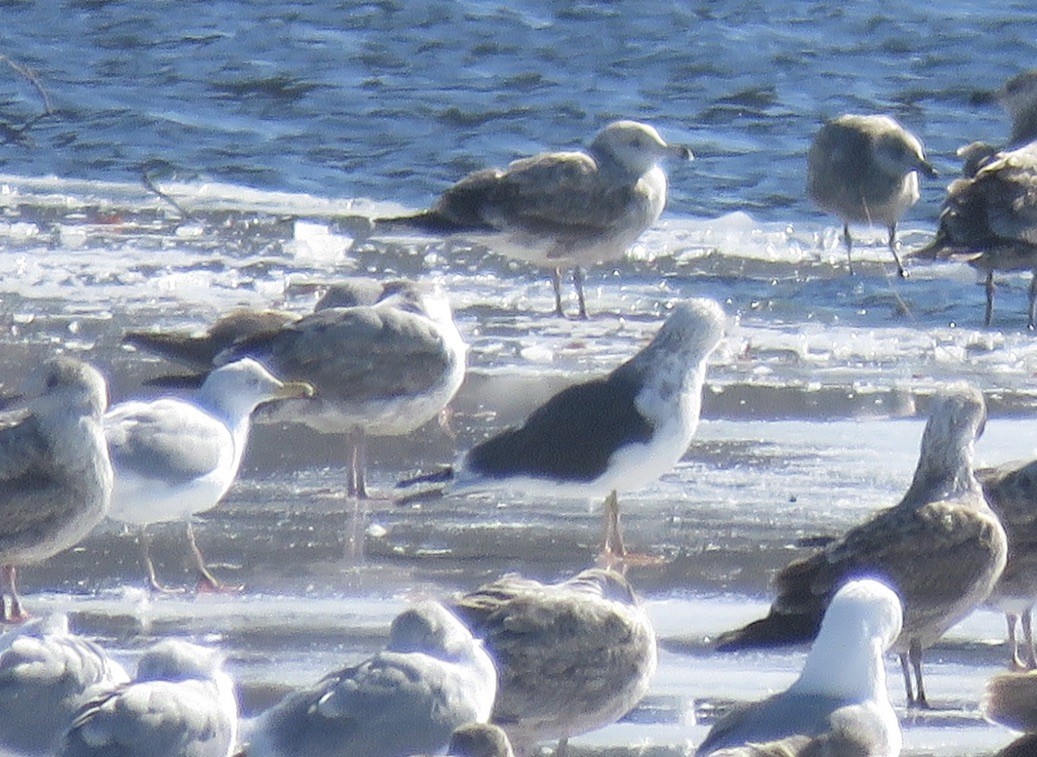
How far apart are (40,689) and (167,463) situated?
8.01ft

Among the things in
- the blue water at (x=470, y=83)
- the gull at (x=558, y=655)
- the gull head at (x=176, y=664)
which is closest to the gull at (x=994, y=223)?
the blue water at (x=470, y=83)

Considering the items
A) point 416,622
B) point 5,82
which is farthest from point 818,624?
point 5,82

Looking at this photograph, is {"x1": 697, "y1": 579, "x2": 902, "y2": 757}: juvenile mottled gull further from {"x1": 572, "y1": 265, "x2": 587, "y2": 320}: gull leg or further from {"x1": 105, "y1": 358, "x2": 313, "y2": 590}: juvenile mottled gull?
{"x1": 572, "y1": 265, "x2": 587, "y2": 320}: gull leg

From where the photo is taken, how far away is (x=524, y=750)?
21.3 ft

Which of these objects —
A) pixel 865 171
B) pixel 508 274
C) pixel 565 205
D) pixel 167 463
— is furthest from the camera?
pixel 865 171

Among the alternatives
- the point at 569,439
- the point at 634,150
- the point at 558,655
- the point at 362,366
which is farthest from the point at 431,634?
the point at 634,150

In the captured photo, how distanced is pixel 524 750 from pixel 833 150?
8802 mm

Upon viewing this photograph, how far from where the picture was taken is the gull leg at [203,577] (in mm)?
7691

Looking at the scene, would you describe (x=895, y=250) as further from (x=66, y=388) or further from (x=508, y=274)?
(x=66, y=388)

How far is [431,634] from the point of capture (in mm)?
5730

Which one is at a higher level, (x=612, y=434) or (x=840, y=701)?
(x=840, y=701)

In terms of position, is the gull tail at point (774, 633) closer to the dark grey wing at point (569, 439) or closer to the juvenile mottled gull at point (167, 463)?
the dark grey wing at point (569, 439)

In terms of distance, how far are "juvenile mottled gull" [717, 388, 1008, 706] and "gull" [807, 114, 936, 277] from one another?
7.24m

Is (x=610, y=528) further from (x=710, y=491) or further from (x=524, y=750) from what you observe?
(x=524, y=750)
